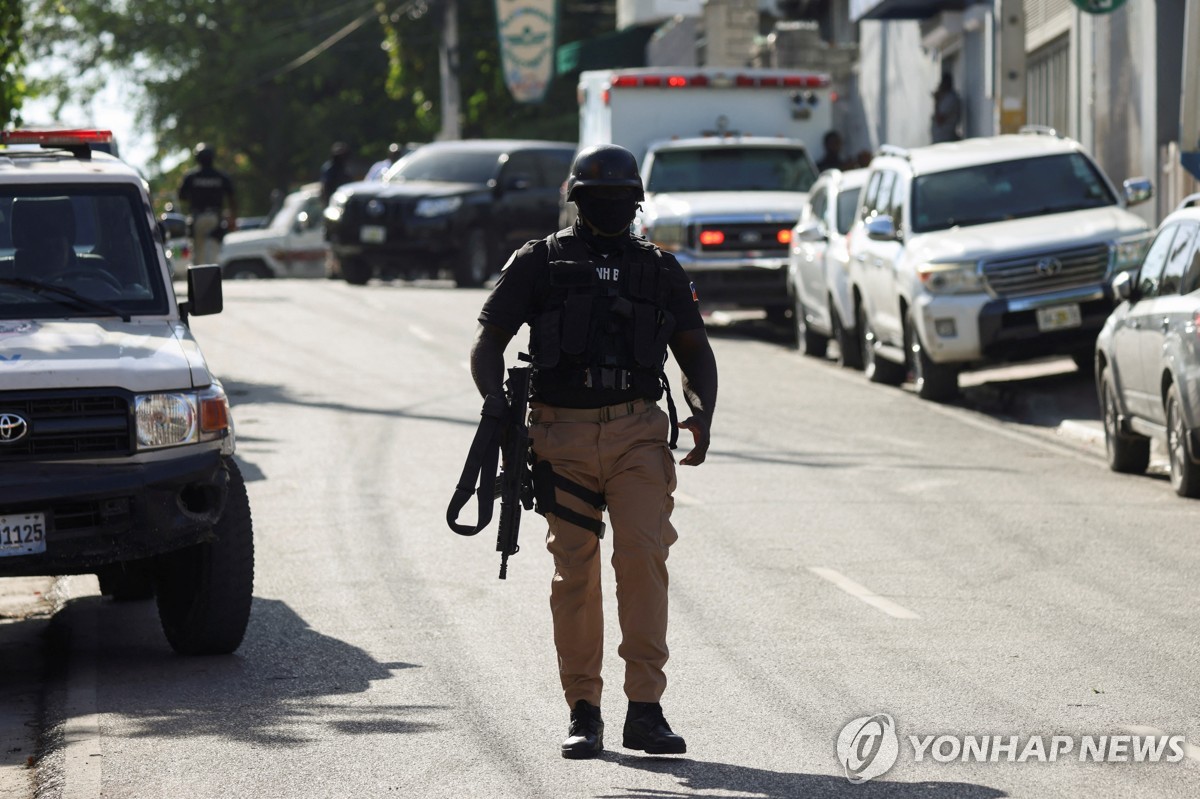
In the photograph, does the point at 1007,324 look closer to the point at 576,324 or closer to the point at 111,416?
the point at 111,416

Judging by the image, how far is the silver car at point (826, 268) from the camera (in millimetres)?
20562

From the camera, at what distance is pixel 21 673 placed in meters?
8.68

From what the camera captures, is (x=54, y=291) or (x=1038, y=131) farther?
(x=1038, y=131)

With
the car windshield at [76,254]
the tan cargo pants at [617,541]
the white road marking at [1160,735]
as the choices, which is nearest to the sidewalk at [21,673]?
the car windshield at [76,254]

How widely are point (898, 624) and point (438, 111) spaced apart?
163ft

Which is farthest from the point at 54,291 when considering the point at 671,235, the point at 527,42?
the point at 527,42

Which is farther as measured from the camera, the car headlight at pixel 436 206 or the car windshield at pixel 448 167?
the car windshield at pixel 448 167

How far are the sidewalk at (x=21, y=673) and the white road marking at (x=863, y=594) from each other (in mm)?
3476

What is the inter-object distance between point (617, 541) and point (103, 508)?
2291mm

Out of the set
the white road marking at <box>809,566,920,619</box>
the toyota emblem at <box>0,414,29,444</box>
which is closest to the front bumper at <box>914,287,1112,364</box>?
the white road marking at <box>809,566,920,619</box>

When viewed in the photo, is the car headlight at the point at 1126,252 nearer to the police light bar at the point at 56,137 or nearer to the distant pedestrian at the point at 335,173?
the police light bar at the point at 56,137

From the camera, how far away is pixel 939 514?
39.8ft

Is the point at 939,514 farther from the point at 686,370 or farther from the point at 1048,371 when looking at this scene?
the point at 1048,371

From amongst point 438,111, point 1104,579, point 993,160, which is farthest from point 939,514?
point 438,111
